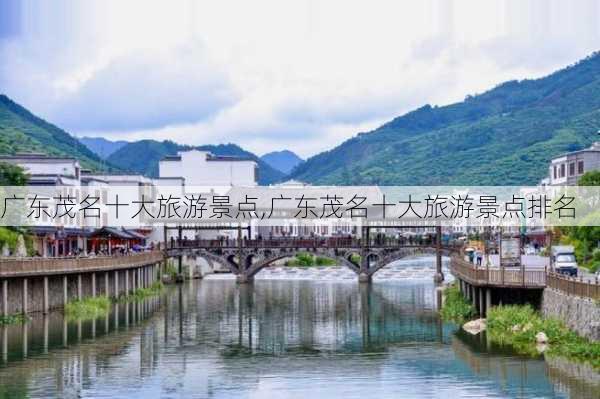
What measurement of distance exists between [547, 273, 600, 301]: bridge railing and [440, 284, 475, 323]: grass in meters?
13.2

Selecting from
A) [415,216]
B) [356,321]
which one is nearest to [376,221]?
[415,216]

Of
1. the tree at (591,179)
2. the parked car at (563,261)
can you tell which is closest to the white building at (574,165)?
the tree at (591,179)

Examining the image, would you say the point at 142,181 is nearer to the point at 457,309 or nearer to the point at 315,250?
the point at 315,250

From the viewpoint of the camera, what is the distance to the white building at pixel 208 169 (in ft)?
549

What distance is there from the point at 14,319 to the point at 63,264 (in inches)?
313

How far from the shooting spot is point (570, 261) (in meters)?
66.9

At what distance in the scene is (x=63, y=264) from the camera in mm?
71312

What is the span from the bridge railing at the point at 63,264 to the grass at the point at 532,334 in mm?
26834

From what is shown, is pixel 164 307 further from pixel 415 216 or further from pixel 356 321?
pixel 415 216

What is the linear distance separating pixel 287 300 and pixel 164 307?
11.2 meters

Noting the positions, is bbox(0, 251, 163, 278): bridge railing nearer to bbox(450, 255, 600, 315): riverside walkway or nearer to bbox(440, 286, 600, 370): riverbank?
bbox(450, 255, 600, 315): riverside walkway

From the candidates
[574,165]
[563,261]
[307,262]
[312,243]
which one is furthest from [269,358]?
[307,262]

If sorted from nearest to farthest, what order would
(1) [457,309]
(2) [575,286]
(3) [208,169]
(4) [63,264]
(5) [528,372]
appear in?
(5) [528,372] → (2) [575,286] → (1) [457,309] → (4) [63,264] → (3) [208,169]

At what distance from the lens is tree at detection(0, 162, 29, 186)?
289 feet
